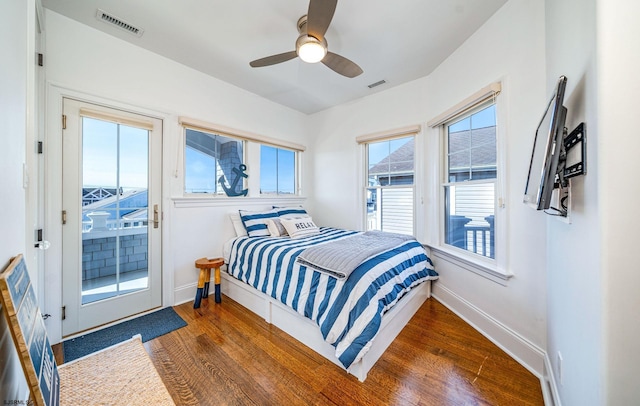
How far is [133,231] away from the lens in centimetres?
238

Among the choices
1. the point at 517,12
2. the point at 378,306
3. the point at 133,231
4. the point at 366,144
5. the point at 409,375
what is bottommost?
the point at 409,375

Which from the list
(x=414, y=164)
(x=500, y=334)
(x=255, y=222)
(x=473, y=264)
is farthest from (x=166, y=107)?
(x=500, y=334)

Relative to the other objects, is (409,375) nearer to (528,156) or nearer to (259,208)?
(528,156)

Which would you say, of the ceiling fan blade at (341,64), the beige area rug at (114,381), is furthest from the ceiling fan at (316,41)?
the beige area rug at (114,381)

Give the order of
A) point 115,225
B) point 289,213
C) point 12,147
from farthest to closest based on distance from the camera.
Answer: point 289,213 < point 115,225 < point 12,147

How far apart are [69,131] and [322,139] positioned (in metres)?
3.09

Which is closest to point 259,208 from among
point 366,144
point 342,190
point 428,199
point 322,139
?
point 342,190

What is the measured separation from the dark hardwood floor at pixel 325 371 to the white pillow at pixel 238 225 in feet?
3.73

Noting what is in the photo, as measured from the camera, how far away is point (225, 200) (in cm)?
309

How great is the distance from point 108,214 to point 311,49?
2443 mm

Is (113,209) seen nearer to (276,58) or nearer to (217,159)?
(217,159)

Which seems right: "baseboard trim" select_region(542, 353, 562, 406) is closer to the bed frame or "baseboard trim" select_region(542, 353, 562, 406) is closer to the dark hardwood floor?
the dark hardwood floor

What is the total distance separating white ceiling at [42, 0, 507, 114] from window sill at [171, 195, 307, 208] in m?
1.56

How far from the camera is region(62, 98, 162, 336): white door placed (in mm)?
2025
